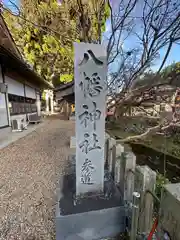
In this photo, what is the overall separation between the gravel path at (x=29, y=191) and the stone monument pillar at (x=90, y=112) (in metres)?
0.71

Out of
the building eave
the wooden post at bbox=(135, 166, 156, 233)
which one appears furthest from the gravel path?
the building eave

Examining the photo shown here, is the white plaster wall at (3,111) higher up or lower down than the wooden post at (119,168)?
higher up

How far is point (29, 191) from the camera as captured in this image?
265 cm

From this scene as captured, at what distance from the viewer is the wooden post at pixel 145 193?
1.43 metres

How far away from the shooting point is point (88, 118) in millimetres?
1828

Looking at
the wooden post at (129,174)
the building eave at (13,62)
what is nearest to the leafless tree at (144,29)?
the building eave at (13,62)

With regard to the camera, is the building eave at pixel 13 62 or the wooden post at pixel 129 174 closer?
the wooden post at pixel 129 174

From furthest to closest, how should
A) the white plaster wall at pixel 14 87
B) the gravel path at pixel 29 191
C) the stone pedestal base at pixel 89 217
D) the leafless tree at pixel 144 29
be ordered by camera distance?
the white plaster wall at pixel 14 87
the leafless tree at pixel 144 29
the gravel path at pixel 29 191
the stone pedestal base at pixel 89 217

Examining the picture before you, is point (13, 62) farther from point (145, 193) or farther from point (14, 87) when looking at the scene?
point (145, 193)

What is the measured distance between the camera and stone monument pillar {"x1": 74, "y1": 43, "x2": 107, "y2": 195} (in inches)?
68.4

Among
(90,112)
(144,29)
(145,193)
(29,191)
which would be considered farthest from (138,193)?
(144,29)

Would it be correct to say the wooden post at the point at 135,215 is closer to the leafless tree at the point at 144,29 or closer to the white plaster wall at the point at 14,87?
the leafless tree at the point at 144,29

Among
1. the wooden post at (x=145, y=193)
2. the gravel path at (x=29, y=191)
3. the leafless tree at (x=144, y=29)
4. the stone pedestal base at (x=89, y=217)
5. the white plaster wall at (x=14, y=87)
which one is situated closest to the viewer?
the wooden post at (x=145, y=193)

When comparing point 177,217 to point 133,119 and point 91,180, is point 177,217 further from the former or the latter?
point 133,119
